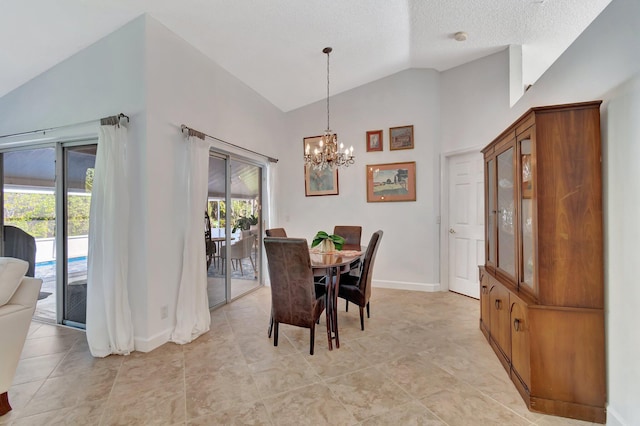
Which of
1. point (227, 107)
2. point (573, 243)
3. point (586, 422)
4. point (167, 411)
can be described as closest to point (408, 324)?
point (586, 422)

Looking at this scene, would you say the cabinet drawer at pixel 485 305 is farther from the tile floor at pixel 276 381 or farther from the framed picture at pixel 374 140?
the framed picture at pixel 374 140

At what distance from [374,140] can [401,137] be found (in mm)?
418

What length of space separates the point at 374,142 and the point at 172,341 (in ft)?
12.3

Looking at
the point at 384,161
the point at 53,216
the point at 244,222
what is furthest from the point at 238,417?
the point at 384,161

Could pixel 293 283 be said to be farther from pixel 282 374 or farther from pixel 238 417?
pixel 238 417

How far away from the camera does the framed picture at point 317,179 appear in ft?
15.4

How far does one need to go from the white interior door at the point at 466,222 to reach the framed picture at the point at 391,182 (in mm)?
586

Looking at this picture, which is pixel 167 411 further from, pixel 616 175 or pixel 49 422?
pixel 616 175

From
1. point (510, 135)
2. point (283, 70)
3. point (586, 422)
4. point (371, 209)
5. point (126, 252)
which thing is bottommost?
point (586, 422)

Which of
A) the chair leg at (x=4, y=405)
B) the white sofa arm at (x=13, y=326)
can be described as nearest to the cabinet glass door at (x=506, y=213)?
the white sofa arm at (x=13, y=326)

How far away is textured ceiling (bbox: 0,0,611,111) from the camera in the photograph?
2381 millimetres

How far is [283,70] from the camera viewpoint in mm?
3705

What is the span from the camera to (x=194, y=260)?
279cm

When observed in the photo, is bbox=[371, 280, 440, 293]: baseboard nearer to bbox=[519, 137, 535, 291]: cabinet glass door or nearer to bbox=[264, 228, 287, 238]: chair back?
bbox=[264, 228, 287, 238]: chair back
